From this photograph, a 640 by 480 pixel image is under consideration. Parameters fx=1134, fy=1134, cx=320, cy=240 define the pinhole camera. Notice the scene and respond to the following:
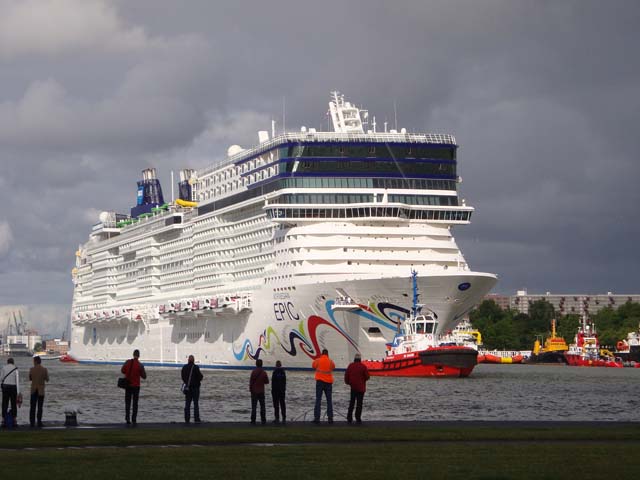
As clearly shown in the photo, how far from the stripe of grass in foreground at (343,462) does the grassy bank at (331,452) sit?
0.06ft

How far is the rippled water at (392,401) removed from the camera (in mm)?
38594

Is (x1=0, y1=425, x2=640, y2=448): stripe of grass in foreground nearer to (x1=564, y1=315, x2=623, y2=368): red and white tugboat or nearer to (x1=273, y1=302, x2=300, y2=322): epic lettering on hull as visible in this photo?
(x1=273, y1=302, x2=300, y2=322): epic lettering on hull

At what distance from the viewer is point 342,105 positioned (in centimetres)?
8419

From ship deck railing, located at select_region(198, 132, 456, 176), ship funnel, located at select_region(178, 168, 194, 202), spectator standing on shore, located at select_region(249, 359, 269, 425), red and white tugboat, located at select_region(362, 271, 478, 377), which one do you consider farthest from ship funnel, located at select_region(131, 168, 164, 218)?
spectator standing on shore, located at select_region(249, 359, 269, 425)

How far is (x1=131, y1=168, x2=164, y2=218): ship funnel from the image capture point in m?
132

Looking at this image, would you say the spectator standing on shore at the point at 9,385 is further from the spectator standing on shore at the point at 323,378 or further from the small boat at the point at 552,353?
the small boat at the point at 552,353

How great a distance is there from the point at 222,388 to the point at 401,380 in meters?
11.7

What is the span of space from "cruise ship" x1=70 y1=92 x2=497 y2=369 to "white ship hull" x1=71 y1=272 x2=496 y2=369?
9 cm

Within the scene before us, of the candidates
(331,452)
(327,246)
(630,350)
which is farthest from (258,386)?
(630,350)

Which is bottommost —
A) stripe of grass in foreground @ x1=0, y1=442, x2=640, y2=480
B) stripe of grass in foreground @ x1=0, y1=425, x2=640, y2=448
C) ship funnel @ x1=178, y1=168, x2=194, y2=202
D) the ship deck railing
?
stripe of grass in foreground @ x1=0, y1=442, x2=640, y2=480

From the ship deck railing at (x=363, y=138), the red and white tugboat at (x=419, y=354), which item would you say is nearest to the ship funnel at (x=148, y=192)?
the ship deck railing at (x=363, y=138)

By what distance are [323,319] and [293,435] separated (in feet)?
152

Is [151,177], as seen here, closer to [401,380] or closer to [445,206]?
[445,206]

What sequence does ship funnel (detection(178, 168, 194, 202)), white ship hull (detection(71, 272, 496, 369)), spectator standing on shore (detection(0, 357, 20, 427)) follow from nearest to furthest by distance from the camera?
1. spectator standing on shore (detection(0, 357, 20, 427))
2. white ship hull (detection(71, 272, 496, 369))
3. ship funnel (detection(178, 168, 194, 202))
